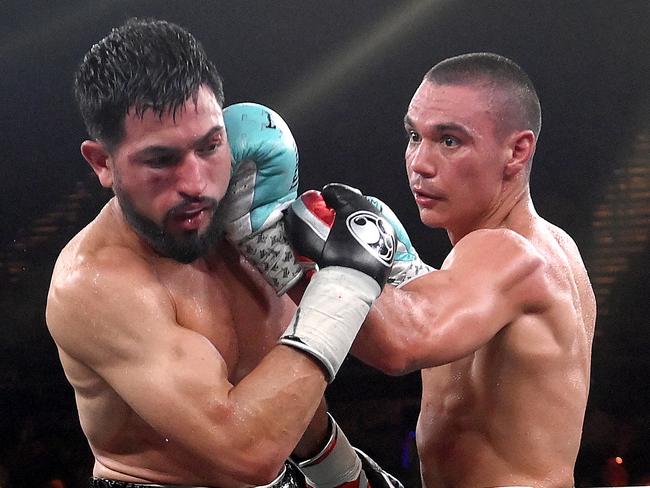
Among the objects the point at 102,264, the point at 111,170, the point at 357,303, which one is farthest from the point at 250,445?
the point at 111,170

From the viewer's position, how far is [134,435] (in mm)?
1719

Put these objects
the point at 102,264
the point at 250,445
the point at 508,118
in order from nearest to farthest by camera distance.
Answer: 1. the point at 250,445
2. the point at 102,264
3. the point at 508,118

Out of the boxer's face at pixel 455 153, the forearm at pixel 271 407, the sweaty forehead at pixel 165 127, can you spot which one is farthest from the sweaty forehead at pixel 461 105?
the forearm at pixel 271 407

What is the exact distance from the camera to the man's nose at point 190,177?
1578mm

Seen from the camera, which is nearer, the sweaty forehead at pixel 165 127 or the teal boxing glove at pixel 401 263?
the sweaty forehead at pixel 165 127

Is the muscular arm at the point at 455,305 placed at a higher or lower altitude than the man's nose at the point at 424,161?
lower

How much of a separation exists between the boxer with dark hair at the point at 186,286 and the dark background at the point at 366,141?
9.29ft

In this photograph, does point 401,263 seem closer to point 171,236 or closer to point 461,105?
point 461,105

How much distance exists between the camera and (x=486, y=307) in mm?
1713

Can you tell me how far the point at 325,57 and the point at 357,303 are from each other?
3.17 m

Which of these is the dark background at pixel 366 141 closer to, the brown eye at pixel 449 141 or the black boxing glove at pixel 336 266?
Answer: the brown eye at pixel 449 141

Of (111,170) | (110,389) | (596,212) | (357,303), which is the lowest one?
(596,212)

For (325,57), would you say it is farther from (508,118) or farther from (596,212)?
(508,118)

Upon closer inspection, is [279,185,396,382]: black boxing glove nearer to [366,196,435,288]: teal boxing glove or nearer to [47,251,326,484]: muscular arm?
[47,251,326,484]: muscular arm
